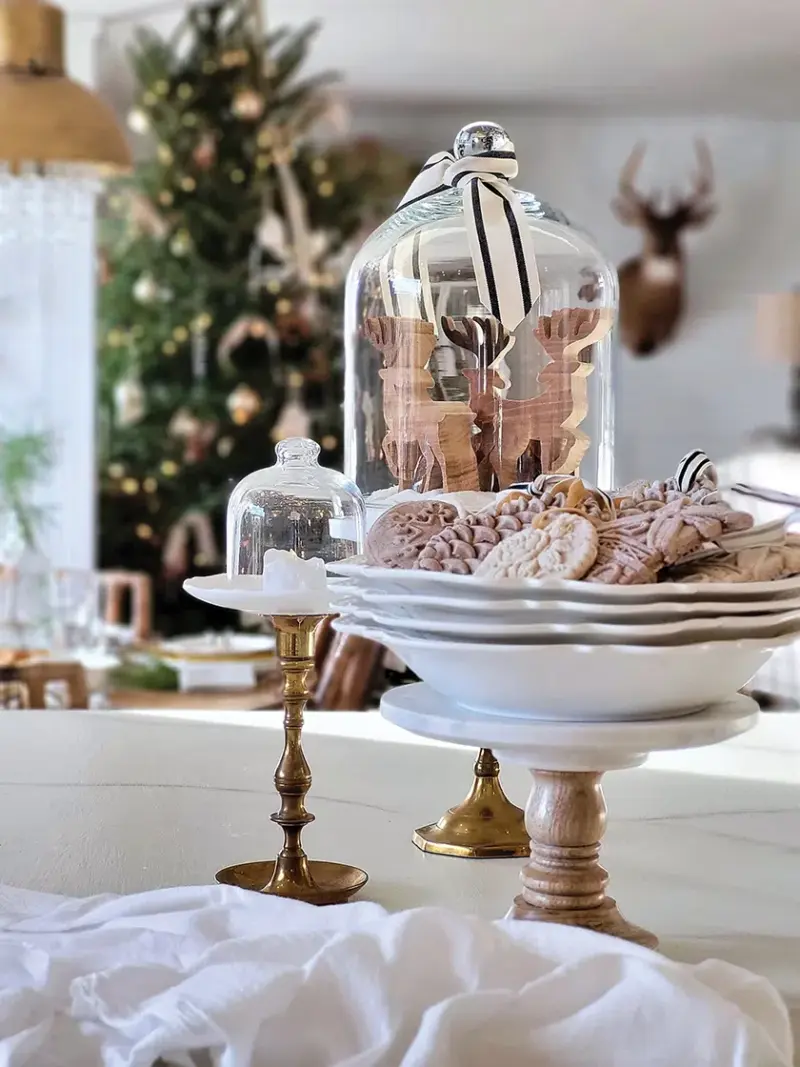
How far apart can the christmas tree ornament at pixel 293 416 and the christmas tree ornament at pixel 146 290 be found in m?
0.55

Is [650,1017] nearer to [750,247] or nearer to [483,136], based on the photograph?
[483,136]

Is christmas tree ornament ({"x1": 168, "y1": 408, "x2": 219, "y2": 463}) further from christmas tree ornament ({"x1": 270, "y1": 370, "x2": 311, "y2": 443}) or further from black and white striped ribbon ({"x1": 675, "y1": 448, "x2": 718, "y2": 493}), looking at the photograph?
black and white striped ribbon ({"x1": 675, "y1": 448, "x2": 718, "y2": 493})

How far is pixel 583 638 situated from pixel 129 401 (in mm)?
4529

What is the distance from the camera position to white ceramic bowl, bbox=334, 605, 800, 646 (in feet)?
1.88

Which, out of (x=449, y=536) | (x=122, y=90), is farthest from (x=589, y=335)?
(x=122, y=90)

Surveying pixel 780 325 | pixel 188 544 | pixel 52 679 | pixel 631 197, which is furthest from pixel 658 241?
pixel 52 679

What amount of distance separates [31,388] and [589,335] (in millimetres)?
4376

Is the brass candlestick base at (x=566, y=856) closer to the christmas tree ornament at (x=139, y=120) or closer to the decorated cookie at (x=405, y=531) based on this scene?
the decorated cookie at (x=405, y=531)

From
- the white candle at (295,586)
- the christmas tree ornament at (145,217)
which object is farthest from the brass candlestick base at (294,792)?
the christmas tree ornament at (145,217)

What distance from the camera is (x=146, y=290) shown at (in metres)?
4.98

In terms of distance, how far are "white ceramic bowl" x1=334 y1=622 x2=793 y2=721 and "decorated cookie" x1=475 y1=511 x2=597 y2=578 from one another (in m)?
0.03

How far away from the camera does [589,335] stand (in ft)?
2.92

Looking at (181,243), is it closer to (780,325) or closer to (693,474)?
(780,325)

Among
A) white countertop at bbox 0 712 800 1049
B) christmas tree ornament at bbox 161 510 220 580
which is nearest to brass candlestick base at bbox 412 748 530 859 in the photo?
white countertop at bbox 0 712 800 1049
